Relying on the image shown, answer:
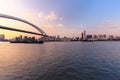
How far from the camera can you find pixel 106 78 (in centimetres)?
1525

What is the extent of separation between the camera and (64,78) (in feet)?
49.5

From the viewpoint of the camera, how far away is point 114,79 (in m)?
14.8

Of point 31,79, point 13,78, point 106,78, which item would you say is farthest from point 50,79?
point 106,78

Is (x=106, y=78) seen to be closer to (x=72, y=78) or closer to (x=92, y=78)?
(x=92, y=78)

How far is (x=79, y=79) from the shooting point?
48.2ft

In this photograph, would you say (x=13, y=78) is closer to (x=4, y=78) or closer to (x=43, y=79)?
(x=4, y=78)

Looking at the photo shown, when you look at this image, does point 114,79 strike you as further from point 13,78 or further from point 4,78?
point 4,78

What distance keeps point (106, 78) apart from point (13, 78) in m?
10.8

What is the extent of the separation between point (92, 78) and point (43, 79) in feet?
18.4

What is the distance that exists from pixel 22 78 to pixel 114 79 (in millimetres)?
10420

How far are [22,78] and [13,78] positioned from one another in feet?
3.55

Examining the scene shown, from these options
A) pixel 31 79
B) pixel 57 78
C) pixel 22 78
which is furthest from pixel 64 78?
pixel 22 78

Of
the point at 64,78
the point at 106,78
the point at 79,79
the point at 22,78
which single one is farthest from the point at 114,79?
the point at 22,78

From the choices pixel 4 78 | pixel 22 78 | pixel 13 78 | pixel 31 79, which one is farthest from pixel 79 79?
pixel 4 78
